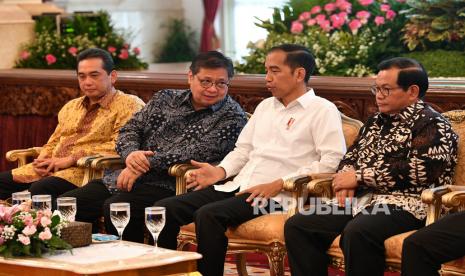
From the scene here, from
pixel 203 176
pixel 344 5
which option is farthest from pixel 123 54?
pixel 203 176

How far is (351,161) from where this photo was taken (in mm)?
5012

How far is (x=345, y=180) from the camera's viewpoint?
4.88 meters

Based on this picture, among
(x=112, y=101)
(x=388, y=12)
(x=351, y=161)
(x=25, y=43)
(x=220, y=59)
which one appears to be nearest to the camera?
(x=351, y=161)

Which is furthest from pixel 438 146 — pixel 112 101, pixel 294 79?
pixel 112 101

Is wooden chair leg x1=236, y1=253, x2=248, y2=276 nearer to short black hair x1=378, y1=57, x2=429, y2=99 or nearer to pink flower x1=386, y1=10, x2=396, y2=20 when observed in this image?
short black hair x1=378, y1=57, x2=429, y2=99

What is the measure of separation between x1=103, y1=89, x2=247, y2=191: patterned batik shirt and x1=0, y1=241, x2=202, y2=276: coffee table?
3.89 ft

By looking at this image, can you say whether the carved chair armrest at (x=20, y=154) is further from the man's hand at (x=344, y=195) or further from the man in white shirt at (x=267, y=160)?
the man's hand at (x=344, y=195)

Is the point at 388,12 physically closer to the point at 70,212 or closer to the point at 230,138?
the point at 230,138

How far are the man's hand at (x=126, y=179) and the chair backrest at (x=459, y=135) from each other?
1638mm

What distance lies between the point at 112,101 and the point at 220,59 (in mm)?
891

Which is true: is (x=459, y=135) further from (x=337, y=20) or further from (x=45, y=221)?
(x=337, y=20)

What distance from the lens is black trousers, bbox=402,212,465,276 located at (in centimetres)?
427

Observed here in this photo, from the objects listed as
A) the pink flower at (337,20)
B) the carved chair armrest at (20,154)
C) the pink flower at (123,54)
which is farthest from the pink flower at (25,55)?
the carved chair armrest at (20,154)

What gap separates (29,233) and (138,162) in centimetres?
140
